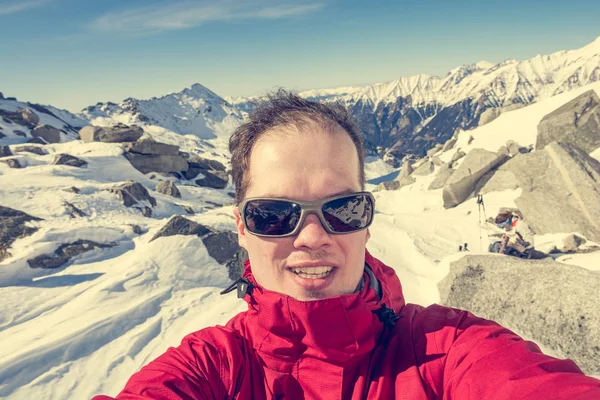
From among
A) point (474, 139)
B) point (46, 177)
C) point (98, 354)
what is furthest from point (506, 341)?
point (474, 139)

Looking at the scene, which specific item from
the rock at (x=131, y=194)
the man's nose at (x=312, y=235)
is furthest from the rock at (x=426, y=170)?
the man's nose at (x=312, y=235)

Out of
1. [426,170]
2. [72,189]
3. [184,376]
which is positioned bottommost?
[426,170]

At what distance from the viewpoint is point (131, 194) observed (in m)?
17.9

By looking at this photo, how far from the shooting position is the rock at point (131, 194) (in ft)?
56.1

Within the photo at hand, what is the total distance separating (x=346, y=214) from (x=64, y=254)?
10.1 meters

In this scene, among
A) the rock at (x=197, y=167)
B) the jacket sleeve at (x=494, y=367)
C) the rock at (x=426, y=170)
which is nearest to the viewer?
the jacket sleeve at (x=494, y=367)

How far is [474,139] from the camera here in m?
30.8

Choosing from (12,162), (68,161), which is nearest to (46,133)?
(68,161)

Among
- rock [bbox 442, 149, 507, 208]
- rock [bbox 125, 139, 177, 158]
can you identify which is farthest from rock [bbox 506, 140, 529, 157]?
rock [bbox 125, 139, 177, 158]

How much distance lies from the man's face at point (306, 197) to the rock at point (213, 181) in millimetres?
33051

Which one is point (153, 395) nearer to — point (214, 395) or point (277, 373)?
point (214, 395)

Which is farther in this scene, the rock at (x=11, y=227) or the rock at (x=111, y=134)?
the rock at (x=111, y=134)

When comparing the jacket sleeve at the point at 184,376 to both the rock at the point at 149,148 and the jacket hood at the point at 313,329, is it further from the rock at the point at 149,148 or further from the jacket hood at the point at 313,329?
the rock at the point at 149,148

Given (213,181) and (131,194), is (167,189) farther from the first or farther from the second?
(213,181)
